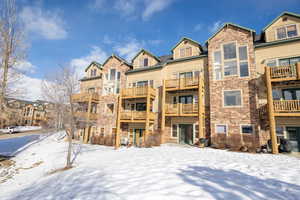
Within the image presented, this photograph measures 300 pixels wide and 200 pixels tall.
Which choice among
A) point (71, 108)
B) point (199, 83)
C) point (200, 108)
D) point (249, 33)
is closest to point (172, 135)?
point (200, 108)

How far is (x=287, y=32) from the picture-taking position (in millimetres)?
14148

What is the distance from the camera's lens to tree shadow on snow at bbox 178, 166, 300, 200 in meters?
4.37

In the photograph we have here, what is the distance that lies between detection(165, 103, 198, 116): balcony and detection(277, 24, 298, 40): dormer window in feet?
34.1

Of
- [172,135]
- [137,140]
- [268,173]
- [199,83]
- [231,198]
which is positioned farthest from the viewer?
[137,140]

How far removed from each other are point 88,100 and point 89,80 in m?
5.18

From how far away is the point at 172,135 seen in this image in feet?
56.1

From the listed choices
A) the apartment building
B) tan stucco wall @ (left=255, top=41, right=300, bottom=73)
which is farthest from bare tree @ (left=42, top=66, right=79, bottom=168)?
tan stucco wall @ (left=255, top=41, right=300, bottom=73)

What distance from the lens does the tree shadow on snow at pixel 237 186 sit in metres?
4.37

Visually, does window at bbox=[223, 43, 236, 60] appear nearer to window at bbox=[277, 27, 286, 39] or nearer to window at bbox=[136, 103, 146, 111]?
window at bbox=[277, 27, 286, 39]

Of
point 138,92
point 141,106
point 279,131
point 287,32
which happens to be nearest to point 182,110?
point 138,92

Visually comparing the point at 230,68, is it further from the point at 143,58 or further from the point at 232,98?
the point at 143,58

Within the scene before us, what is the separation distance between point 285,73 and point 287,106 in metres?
2.78

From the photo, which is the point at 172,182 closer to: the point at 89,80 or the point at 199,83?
Answer: the point at 199,83

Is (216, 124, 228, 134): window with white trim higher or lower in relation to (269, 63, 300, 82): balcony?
lower
